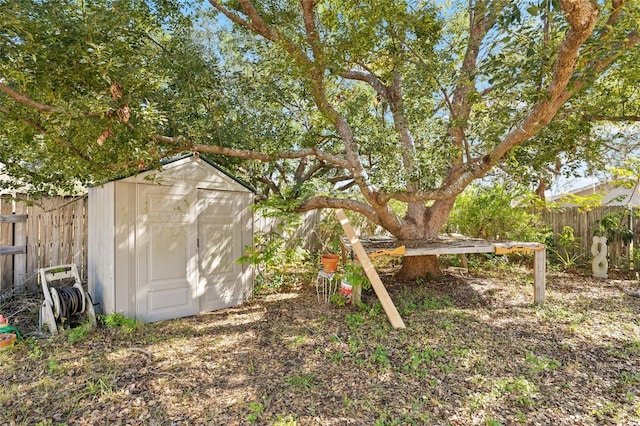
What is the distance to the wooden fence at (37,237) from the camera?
454 cm

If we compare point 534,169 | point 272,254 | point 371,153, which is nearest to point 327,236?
point 371,153

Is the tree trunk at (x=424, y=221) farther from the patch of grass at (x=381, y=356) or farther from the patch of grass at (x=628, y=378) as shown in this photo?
the patch of grass at (x=628, y=378)

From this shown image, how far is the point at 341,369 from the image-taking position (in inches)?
118

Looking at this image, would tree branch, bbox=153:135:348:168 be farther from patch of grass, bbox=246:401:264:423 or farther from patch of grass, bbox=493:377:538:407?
patch of grass, bbox=493:377:538:407

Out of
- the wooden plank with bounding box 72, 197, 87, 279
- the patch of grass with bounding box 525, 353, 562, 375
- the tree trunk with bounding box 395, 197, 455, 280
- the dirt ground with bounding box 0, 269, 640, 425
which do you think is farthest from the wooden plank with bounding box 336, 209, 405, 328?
the wooden plank with bounding box 72, 197, 87, 279

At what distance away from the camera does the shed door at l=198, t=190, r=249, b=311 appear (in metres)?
4.70

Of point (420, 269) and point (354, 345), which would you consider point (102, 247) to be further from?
point (420, 269)

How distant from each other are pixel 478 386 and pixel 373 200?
9.51 feet

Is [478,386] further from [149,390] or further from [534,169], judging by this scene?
[534,169]

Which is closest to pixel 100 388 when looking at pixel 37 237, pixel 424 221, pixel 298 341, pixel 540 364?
pixel 298 341

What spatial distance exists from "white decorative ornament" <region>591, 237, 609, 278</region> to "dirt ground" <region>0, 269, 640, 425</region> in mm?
2017

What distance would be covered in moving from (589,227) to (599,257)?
0.90 metres

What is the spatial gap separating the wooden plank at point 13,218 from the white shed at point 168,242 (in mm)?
1160

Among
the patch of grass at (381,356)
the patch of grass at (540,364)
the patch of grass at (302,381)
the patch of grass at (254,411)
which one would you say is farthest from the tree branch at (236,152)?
the patch of grass at (540,364)
